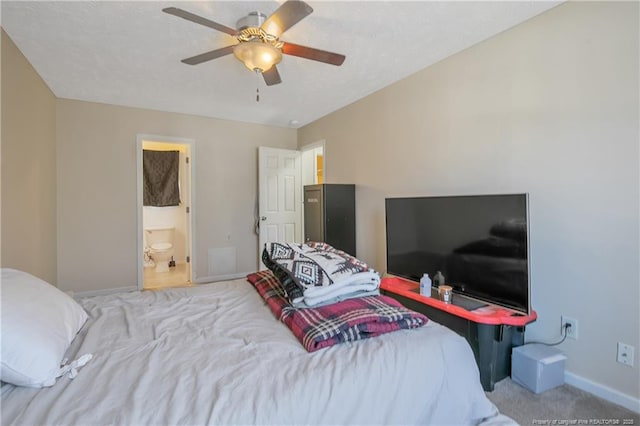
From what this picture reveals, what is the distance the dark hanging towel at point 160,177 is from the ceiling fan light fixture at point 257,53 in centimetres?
413

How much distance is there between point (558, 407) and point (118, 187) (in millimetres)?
4959

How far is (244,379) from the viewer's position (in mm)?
→ 1023

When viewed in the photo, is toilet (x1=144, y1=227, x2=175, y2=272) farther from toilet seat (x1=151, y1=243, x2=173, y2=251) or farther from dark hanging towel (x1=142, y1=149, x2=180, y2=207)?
dark hanging towel (x1=142, y1=149, x2=180, y2=207)

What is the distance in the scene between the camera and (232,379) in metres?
1.02

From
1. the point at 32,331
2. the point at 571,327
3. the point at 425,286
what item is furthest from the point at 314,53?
the point at 571,327

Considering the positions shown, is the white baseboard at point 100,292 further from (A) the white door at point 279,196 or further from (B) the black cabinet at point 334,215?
(B) the black cabinet at point 334,215

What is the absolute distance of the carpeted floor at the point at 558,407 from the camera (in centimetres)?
175

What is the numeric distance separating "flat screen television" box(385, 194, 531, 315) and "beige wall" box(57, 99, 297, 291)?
2885mm

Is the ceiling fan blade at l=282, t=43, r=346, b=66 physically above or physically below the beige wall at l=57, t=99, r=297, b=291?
above

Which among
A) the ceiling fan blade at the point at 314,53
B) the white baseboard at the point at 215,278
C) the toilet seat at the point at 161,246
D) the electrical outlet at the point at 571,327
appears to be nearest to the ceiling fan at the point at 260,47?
the ceiling fan blade at the point at 314,53

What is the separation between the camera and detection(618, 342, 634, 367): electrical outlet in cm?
182

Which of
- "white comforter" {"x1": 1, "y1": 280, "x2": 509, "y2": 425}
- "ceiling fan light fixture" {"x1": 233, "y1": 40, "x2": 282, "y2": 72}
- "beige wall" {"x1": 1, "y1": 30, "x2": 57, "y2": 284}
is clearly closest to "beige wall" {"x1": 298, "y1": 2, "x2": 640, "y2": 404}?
"white comforter" {"x1": 1, "y1": 280, "x2": 509, "y2": 425}

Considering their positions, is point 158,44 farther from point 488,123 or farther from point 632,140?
point 632,140

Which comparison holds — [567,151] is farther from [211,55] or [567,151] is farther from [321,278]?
[211,55]
